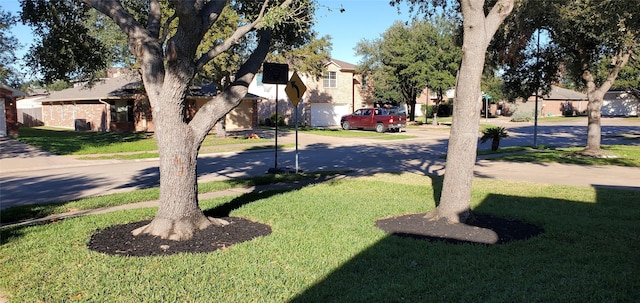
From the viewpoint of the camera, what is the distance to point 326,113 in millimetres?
43906

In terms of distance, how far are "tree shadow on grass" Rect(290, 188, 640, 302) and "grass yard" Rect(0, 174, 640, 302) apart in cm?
1

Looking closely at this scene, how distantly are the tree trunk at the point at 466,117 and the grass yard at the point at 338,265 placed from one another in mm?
1072

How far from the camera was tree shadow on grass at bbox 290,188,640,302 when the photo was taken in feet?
14.1

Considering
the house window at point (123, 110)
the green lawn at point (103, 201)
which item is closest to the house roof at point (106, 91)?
the house window at point (123, 110)

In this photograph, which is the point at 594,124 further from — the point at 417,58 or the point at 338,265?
the point at 417,58

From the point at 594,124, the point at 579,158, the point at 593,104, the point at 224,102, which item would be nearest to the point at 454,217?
the point at 224,102

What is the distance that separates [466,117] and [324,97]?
36084 mm

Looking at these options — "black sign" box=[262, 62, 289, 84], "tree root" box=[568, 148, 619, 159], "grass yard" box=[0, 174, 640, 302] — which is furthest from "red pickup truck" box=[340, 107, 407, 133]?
"grass yard" box=[0, 174, 640, 302]

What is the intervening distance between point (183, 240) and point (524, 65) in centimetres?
1767

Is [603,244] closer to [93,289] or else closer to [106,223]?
[93,289]

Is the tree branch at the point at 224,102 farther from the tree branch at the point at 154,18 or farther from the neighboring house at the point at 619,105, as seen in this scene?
the neighboring house at the point at 619,105

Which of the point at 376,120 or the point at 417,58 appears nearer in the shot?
the point at 376,120

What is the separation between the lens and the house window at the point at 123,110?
35.0m

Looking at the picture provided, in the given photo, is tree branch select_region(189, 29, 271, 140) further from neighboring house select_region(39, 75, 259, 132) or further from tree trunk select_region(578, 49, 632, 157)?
neighboring house select_region(39, 75, 259, 132)
